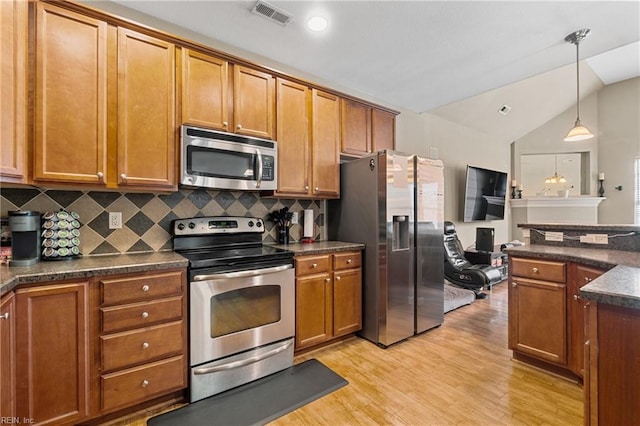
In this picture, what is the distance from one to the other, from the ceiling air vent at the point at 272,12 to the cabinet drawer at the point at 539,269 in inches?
105

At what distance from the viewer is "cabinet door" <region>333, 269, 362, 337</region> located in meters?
2.73

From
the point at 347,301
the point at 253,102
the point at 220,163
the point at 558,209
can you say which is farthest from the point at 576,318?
the point at 558,209

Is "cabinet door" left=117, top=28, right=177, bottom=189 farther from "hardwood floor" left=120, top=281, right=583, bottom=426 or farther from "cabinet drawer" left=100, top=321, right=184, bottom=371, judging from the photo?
"hardwood floor" left=120, top=281, right=583, bottom=426

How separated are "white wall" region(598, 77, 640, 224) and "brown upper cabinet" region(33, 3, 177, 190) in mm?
8699

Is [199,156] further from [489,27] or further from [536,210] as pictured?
[536,210]

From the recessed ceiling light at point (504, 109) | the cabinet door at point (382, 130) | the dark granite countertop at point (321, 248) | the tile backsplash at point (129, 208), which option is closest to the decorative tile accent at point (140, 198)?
the tile backsplash at point (129, 208)

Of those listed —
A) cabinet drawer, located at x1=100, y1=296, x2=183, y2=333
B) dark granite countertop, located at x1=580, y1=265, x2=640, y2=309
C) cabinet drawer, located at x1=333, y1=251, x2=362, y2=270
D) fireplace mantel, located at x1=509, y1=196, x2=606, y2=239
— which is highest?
fireplace mantel, located at x1=509, y1=196, x2=606, y2=239

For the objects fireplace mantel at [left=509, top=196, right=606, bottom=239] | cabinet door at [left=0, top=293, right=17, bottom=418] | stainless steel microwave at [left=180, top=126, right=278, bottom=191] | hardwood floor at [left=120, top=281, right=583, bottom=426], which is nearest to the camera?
cabinet door at [left=0, top=293, right=17, bottom=418]

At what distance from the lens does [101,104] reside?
189 centimetres

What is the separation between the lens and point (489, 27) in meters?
2.33

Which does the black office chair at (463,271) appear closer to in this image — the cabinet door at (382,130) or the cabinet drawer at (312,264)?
the cabinet door at (382,130)

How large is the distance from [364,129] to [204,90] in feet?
5.82

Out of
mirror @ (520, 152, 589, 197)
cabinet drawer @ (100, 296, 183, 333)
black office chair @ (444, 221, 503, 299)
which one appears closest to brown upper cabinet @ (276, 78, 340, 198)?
cabinet drawer @ (100, 296, 183, 333)

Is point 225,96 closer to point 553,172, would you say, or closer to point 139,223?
point 139,223
